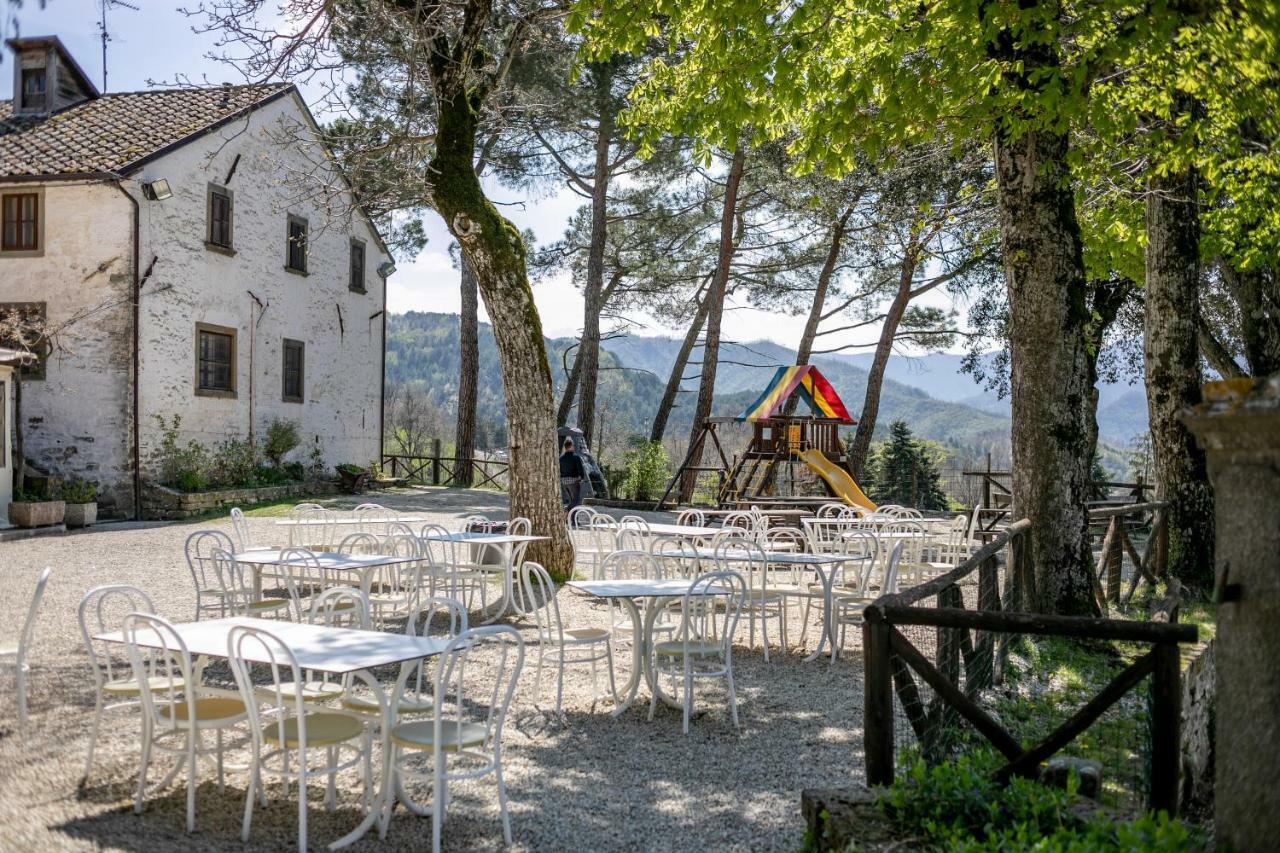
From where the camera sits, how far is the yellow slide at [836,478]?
726 inches

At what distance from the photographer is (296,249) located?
2261 centimetres

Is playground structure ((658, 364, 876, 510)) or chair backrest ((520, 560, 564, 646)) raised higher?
playground structure ((658, 364, 876, 510))

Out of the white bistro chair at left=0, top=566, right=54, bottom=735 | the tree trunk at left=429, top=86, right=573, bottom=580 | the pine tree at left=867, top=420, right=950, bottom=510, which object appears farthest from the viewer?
the pine tree at left=867, top=420, right=950, bottom=510

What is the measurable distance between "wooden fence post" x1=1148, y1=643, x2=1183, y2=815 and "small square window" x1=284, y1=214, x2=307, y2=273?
2101 cm

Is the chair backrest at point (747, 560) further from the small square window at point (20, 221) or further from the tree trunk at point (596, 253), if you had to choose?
the small square window at point (20, 221)

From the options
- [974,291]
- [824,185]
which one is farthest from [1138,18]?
[974,291]

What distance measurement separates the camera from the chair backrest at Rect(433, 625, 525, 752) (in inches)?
156

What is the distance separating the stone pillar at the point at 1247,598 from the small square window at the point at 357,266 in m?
23.9

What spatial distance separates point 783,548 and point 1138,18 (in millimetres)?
6742

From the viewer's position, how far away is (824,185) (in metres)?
21.4

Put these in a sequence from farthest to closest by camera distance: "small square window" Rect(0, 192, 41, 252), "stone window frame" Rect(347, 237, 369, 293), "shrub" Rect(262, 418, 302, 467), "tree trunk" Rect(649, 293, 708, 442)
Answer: "tree trunk" Rect(649, 293, 708, 442) → "stone window frame" Rect(347, 237, 369, 293) → "shrub" Rect(262, 418, 302, 467) → "small square window" Rect(0, 192, 41, 252)

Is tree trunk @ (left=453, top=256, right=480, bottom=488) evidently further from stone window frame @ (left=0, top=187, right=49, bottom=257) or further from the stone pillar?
the stone pillar

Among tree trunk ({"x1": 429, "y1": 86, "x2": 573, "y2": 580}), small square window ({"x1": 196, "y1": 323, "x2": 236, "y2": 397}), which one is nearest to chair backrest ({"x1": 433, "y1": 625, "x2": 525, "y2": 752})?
tree trunk ({"x1": 429, "y1": 86, "x2": 573, "y2": 580})

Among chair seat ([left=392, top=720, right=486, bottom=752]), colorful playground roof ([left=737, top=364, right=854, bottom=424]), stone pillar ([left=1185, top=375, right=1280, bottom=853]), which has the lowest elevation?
chair seat ([left=392, top=720, right=486, bottom=752])
